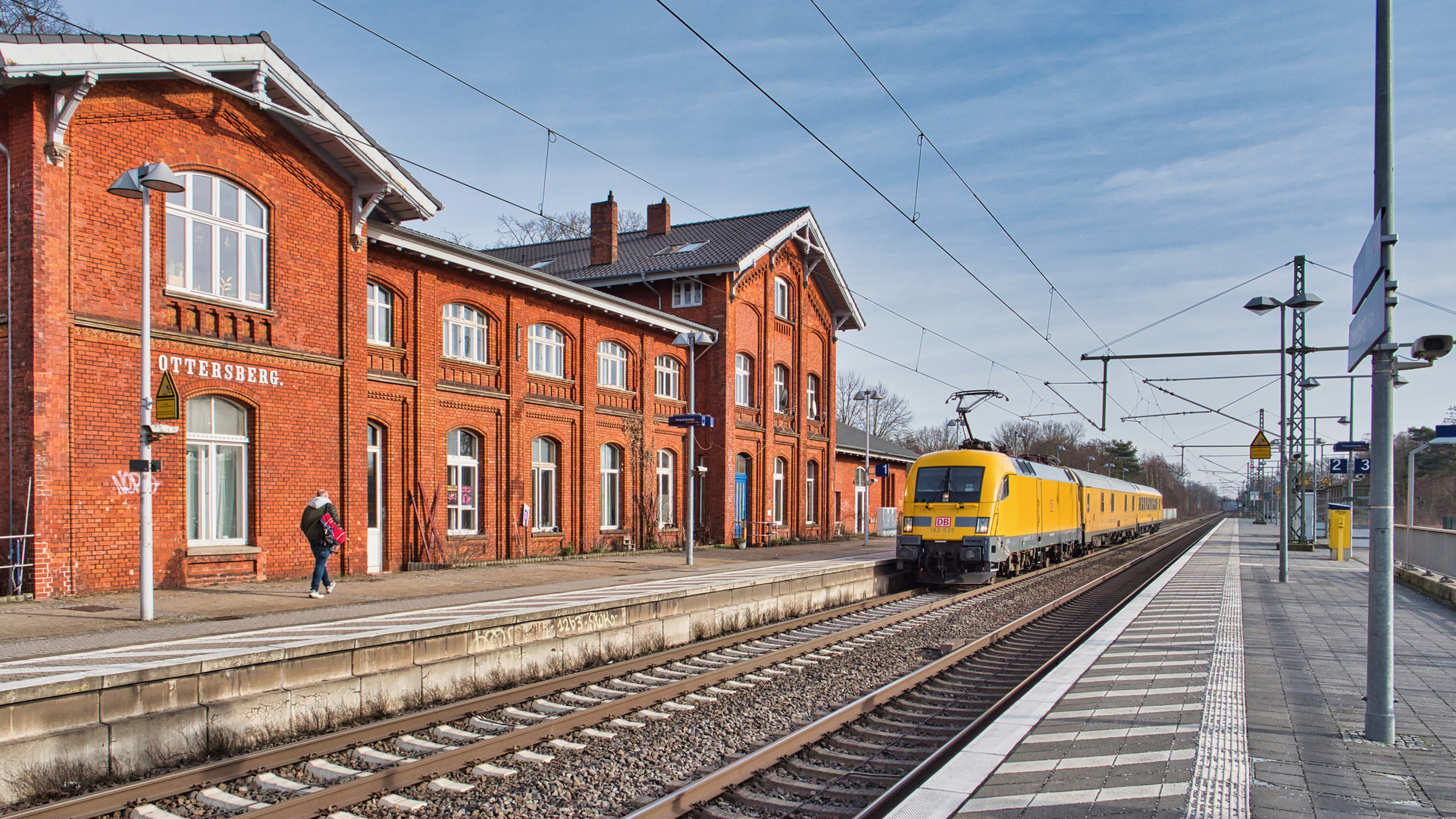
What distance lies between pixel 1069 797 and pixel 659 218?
3093 cm

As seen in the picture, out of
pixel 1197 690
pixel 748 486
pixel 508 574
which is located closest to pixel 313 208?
pixel 508 574

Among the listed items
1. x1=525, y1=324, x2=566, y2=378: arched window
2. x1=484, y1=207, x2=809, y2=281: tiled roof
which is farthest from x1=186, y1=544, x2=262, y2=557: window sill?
x1=484, y1=207, x2=809, y2=281: tiled roof

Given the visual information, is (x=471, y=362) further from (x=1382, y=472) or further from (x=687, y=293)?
(x=1382, y=472)

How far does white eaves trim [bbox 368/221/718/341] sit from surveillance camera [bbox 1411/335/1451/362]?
16.0 meters

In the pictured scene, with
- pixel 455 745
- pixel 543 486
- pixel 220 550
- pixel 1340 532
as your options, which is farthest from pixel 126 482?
pixel 1340 532

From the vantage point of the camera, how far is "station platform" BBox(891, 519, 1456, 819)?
5.70 m

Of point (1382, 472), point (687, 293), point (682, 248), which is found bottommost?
point (1382, 472)

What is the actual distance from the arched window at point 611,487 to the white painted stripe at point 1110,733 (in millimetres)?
18877

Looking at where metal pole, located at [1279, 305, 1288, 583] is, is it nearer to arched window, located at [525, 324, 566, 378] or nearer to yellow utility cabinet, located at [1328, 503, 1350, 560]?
yellow utility cabinet, located at [1328, 503, 1350, 560]

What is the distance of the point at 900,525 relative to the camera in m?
21.5

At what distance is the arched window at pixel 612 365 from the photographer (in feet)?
83.4

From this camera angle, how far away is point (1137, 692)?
8.82 m

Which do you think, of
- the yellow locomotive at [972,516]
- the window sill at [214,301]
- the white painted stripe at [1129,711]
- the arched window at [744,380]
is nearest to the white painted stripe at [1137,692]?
the white painted stripe at [1129,711]

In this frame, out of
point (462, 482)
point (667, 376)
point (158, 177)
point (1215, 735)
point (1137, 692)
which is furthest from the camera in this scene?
point (667, 376)
